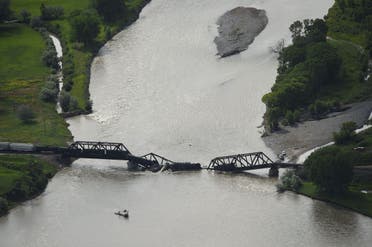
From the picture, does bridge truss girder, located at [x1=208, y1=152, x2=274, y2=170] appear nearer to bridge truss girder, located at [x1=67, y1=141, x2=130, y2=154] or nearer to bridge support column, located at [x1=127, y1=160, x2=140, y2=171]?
bridge support column, located at [x1=127, y1=160, x2=140, y2=171]

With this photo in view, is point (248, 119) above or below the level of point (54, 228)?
above

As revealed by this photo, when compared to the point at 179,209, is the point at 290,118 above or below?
above

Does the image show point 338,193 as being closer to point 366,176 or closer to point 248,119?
point 366,176

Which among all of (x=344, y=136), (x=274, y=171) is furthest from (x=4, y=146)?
(x=344, y=136)

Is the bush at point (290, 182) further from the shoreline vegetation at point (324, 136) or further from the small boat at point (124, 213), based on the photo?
the small boat at point (124, 213)

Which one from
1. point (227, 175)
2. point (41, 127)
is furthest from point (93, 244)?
point (41, 127)

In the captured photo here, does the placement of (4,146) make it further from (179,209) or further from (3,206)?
(179,209)

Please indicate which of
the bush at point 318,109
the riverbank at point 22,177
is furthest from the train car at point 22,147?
→ the bush at point 318,109
